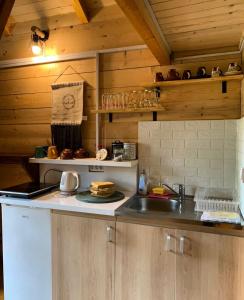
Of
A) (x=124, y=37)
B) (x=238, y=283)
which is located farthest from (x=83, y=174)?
(x=238, y=283)

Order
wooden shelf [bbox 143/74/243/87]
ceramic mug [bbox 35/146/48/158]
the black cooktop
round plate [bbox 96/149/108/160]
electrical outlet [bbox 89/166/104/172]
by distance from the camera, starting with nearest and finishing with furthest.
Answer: wooden shelf [bbox 143/74/243/87], the black cooktop, round plate [bbox 96/149/108/160], electrical outlet [bbox 89/166/104/172], ceramic mug [bbox 35/146/48/158]

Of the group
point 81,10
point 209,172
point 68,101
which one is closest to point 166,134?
point 209,172

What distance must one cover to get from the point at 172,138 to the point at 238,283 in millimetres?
1104

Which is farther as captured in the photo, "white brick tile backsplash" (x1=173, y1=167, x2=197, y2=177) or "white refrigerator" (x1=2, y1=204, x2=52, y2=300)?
"white brick tile backsplash" (x1=173, y1=167, x2=197, y2=177)

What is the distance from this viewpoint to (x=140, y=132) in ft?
6.81

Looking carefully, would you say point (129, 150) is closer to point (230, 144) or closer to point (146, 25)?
point (230, 144)

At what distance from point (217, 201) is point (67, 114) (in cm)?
155

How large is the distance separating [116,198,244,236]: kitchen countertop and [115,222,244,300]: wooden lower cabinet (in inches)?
1.3

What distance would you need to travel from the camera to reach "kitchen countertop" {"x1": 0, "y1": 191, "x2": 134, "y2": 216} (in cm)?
158

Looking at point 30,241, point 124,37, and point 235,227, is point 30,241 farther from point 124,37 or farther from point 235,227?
point 124,37

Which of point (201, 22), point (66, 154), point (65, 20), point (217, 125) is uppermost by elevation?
point (65, 20)

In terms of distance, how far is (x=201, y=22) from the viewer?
5.14ft

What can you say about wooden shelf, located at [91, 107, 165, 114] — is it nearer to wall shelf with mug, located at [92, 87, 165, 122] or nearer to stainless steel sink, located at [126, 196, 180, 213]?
wall shelf with mug, located at [92, 87, 165, 122]

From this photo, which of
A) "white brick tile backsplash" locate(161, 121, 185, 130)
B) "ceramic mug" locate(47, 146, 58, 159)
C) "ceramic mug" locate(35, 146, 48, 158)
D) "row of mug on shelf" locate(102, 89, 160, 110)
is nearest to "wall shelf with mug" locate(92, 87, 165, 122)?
"row of mug on shelf" locate(102, 89, 160, 110)
